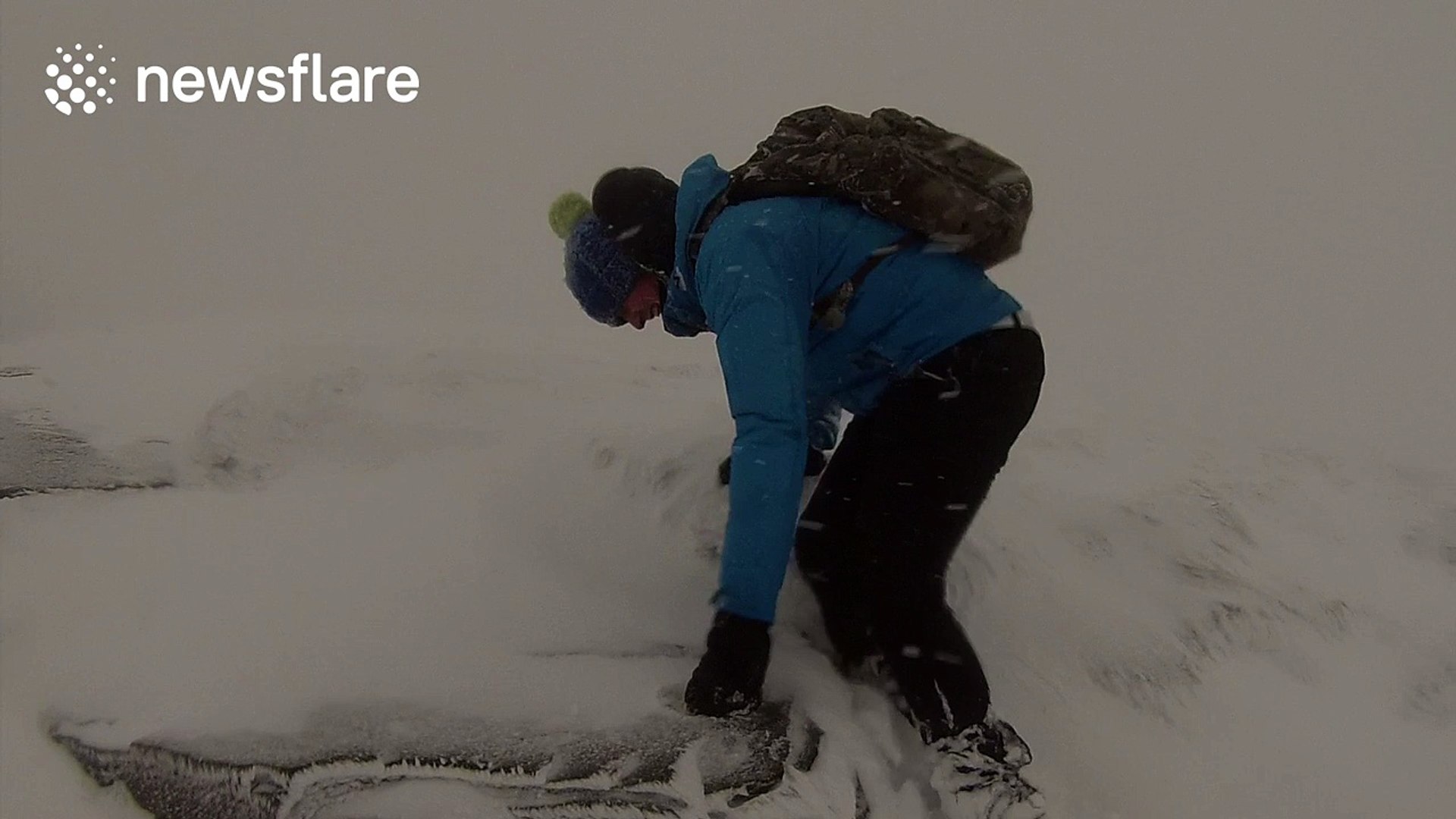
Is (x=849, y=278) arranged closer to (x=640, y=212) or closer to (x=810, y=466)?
(x=640, y=212)

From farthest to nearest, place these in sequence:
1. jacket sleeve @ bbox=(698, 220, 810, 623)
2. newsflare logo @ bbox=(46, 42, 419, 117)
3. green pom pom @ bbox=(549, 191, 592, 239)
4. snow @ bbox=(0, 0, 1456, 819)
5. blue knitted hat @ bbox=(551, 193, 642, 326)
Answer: newsflare logo @ bbox=(46, 42, 419, 117) → green pom pom @ bbox=(549, 191, 592, 239) → blue knitted hat @ bbox=(551, 193, 642, 326) → snow @ bbox=(0, 0, 1456, 819) → jacket sleeve @ bbox=(698, 220, 810, 623)

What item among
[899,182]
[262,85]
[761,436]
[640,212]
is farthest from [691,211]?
[262,85]

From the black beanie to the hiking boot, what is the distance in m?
1.21

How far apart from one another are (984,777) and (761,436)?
80 centimetres

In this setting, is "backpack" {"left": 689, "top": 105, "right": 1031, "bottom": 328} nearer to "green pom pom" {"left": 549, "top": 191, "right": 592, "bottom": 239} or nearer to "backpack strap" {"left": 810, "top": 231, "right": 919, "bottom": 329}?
"backpack strap" {"left": 810, "top": 231, "right": 919, "bottom": 329}

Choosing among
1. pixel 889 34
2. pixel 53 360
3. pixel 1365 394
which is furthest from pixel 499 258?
pixel 889 34

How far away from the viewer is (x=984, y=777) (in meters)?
1.78

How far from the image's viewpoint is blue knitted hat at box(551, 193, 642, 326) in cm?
214

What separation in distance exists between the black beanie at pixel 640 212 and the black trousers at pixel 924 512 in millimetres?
618

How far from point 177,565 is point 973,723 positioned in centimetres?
179

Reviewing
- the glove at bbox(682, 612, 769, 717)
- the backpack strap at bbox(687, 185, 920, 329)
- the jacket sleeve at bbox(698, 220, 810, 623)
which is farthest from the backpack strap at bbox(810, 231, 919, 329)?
the glove at bbox(682, 612, 769, 717)

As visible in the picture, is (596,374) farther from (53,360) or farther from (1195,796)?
(1195,796)

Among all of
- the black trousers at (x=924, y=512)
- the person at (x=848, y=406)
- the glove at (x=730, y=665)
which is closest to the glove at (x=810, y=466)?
the person at (x=848, y=406)

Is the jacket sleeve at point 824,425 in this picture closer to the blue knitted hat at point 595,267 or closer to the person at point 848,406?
the person at point 848,406
